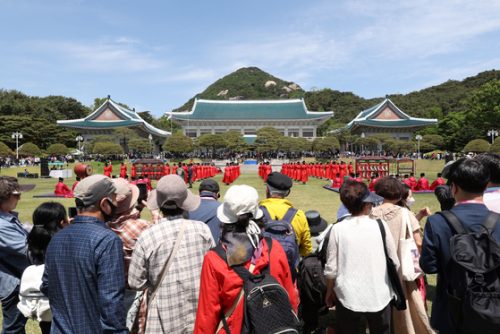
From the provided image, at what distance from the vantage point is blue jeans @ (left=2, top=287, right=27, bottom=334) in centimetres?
288

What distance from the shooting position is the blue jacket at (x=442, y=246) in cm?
228

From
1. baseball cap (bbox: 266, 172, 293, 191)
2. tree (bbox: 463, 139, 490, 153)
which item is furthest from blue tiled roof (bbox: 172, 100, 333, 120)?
baseball cap (bbox: 266, 172, 293, 191)

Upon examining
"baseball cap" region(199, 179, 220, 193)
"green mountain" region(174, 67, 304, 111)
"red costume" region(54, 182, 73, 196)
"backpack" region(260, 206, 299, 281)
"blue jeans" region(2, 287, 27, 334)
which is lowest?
"red costume" region(54, 182, 73, 196)

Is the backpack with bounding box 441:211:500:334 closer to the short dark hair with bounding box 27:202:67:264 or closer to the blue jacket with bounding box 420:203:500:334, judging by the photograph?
the blue jacket with bounding box 420:203:500:334

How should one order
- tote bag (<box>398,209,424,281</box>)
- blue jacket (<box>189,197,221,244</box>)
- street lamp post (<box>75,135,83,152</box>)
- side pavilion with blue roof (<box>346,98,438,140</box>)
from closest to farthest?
tote bag (<box>398,209,424,281</box>)
blue jacket (<box>189,197,221,244</box>)
street lamp post (<box>75,135,83,152</box>)
side pavilion with blue roof (<box>346,98,438,140</box>)

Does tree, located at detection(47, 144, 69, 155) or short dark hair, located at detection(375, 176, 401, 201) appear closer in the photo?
short dark hair, located at detection(375, 176, 401, 201)

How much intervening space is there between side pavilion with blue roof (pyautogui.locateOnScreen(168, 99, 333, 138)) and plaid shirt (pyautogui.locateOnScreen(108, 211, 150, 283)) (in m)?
48.2

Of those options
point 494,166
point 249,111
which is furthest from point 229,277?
point 249,111

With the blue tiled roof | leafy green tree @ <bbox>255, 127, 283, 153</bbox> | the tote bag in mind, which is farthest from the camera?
the blue tiled roof

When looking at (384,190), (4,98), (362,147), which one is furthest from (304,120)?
(384,190)

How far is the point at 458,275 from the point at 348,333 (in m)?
1.00

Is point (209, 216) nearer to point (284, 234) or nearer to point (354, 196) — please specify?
point (284, 234)

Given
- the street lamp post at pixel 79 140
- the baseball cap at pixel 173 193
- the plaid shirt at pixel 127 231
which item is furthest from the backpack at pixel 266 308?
the street lamp post at pixel 79 140

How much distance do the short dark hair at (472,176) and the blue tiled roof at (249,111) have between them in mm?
48918
